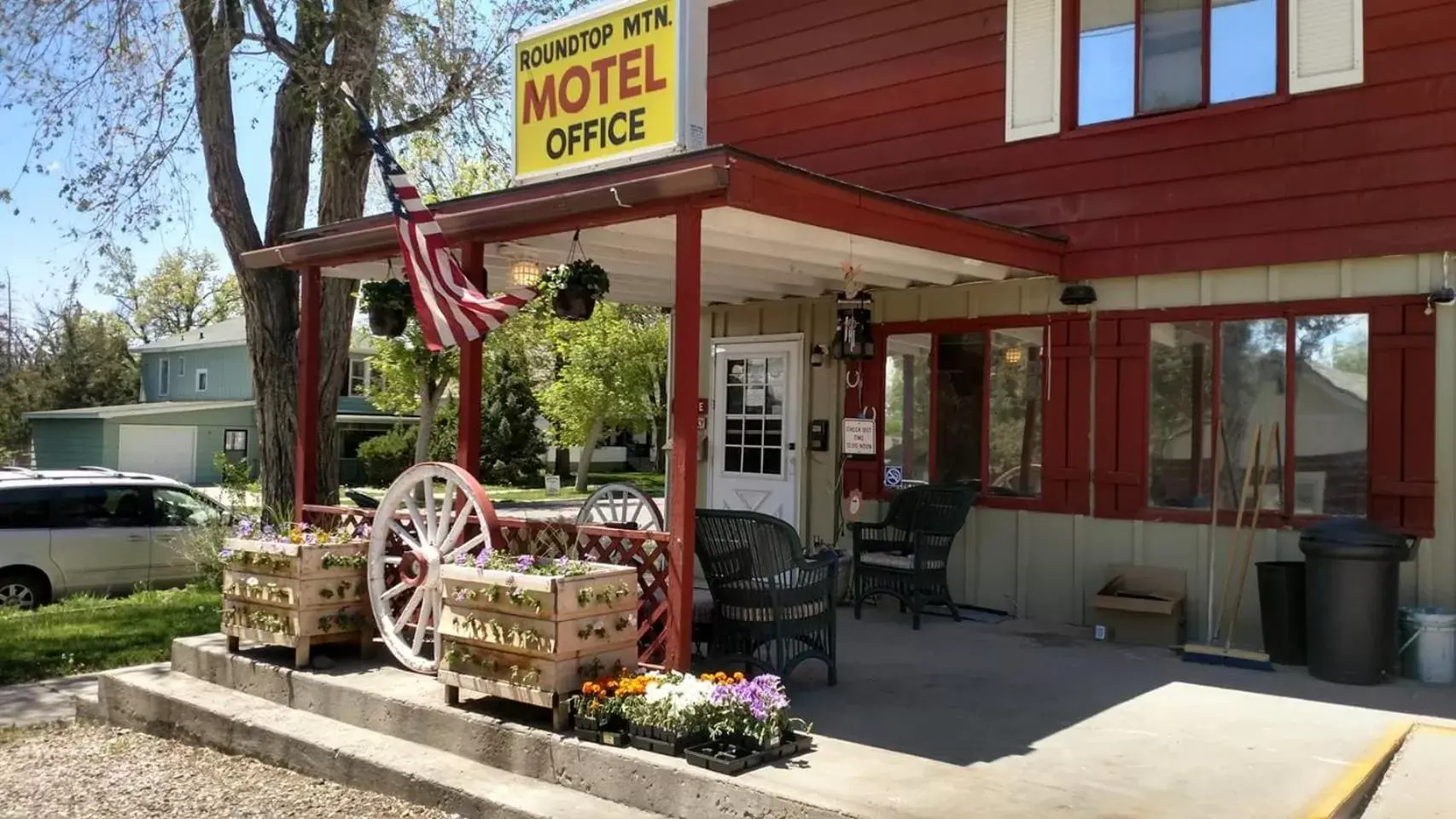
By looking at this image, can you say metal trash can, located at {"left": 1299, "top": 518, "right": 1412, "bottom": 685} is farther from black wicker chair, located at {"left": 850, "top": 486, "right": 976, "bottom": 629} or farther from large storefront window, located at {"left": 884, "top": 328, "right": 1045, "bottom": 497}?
black wicker chair, located at {"left": 850, "top": 486, "right": 976, "bottom": 629}

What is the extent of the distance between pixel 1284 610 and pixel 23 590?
10471 mm

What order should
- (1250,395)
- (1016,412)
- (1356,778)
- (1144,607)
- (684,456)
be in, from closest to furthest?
(1356,778) → (684,456) → (1144,607) → (1250,395) → (1016,412)

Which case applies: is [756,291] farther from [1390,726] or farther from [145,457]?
[145,457]

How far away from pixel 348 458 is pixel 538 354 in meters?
6.54

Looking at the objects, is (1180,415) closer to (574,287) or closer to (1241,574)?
(1241,574)

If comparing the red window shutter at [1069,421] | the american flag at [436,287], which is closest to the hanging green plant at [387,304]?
the american flag at [436,287]

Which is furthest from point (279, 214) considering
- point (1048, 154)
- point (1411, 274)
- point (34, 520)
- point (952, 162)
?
point (1411, 274)

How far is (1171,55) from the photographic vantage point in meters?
7.26

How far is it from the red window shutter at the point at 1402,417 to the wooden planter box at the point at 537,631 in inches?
173

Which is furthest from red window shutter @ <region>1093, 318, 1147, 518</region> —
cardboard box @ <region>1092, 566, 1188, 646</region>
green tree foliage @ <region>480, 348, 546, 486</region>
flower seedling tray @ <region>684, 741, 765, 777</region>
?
green tree foliage @ <region>480, 348, 546, 486</region>

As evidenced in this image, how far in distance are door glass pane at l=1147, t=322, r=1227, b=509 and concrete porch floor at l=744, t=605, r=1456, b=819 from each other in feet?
3.66

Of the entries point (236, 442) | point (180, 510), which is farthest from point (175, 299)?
point (180, 510)

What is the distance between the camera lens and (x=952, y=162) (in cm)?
828

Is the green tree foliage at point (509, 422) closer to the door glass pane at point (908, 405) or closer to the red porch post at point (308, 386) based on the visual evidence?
the door glass pane at point (908, 405)
